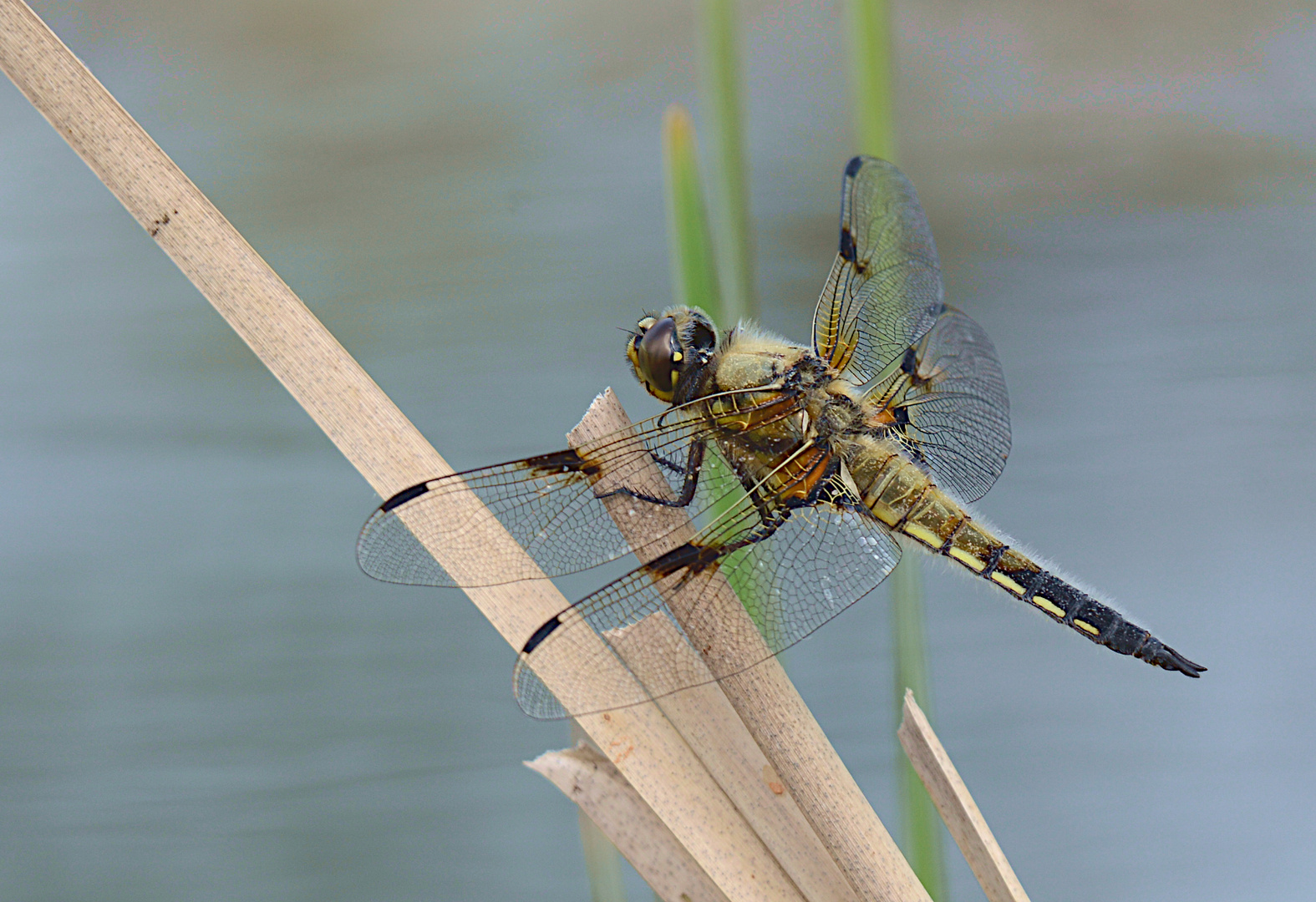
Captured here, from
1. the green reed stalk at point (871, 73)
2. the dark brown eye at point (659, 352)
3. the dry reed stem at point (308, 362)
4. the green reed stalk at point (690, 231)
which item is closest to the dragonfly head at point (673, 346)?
the dark brown eye at point (659, 352)

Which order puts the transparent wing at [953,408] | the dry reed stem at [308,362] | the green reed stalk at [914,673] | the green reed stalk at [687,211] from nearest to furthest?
the dry reed stem at [308,362] < the green reed stalk at [687,211] < the green reed stalk at [914,673] < the transparent wing at [953,408]

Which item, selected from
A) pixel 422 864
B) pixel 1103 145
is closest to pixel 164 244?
pixel 422 864

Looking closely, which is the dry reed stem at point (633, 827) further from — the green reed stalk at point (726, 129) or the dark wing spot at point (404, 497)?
the green reed stalk at point (726, 129)

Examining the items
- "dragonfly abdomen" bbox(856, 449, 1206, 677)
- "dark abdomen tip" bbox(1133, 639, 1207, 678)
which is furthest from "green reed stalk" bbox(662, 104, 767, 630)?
"dark abdomen tip" bbox(1133, 639, 1207, 678)

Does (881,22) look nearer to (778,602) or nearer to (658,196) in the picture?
(778,602)

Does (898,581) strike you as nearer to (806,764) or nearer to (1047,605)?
(1047,605)

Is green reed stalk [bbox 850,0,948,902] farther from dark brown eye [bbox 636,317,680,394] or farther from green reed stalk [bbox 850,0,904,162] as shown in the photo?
dark brown eye [bbox 636,317,680,394]
